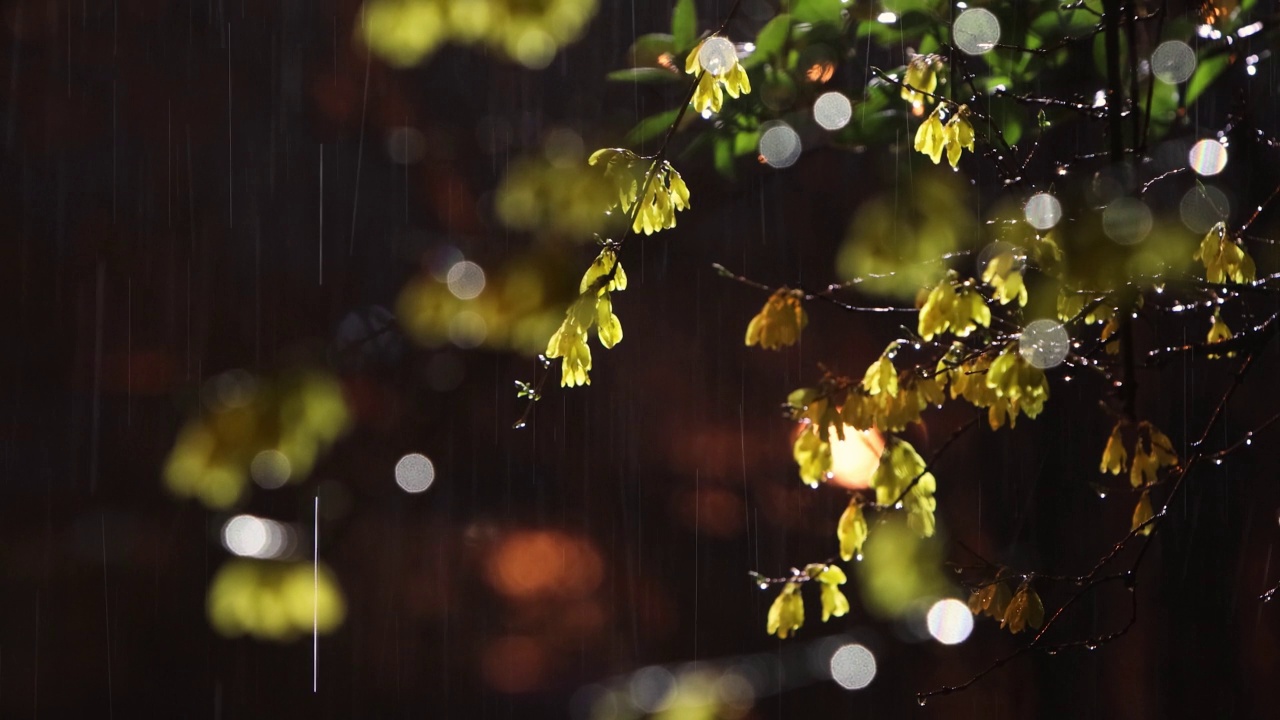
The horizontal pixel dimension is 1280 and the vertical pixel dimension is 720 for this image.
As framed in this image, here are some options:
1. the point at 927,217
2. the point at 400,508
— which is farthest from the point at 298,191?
the point at 927,217

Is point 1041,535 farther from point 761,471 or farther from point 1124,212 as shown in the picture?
point 1124,212

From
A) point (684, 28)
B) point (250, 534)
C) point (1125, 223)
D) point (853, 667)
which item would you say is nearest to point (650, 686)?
point (853, 667)

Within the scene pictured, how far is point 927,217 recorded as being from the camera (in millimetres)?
2090

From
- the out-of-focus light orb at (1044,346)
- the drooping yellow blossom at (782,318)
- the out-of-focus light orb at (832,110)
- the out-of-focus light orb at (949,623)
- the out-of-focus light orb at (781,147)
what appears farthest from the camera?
the out-of-focus light orb at (949,623)

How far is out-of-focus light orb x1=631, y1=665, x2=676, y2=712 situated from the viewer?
10.3 feet

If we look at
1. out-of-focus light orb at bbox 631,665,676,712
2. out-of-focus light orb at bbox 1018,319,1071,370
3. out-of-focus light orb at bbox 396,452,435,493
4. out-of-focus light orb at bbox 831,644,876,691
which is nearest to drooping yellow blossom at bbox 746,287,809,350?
out-of-focus light orb at bbox 1018,319,1071,370

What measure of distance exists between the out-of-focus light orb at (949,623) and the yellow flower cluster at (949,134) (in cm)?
193

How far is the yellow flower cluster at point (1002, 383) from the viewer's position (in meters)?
1.34

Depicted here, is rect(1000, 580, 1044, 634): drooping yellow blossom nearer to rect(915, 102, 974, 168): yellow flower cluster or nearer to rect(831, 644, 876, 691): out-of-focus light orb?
rect(915, 102, 974, 168): yellow flower cluster

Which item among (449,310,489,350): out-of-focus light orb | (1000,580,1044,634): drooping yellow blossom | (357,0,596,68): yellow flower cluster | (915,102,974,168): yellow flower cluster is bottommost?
(1000,580,1044,634): drooping yellow blossom

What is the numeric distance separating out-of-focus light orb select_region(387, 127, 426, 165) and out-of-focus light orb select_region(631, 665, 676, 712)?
172 cm

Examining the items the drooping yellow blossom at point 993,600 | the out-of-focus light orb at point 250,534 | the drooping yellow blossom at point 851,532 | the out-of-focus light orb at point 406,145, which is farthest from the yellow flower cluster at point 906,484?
the out-of-focus light orb at point 406,145

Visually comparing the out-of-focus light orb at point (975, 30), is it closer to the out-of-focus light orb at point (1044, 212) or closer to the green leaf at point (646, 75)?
the out-of-focus light orb at point (1044, 212)

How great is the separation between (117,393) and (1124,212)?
2.72 m
